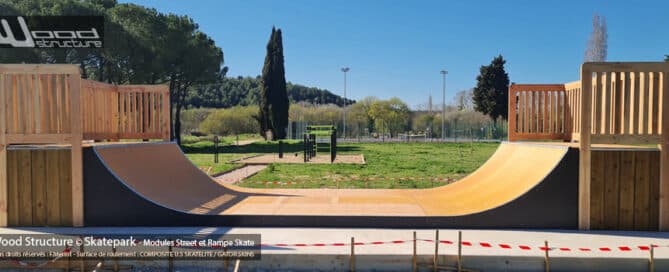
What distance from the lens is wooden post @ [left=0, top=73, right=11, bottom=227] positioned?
19.7 ft

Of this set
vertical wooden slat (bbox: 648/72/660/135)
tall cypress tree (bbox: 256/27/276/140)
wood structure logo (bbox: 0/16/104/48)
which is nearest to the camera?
vertical wooden slat (bbox: 648/72/660/135)

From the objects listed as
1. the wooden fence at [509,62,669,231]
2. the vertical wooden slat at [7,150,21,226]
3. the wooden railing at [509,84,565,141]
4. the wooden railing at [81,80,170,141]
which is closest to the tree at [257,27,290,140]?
the wooden railing at [81,80,170,141]

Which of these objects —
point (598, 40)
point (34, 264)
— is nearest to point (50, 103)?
point (34, 264)

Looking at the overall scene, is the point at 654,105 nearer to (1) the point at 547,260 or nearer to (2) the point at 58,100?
(1) the point at 547,260

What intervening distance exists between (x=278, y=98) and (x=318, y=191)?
105 feet

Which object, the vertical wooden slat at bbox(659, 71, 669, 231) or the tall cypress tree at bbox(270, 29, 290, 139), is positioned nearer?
the vertical wooden slat at bbox(659, 71, 669, 231)

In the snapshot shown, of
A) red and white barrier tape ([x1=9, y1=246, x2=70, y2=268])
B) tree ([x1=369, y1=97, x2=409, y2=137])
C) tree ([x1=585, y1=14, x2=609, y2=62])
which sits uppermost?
tree ([x1=585, y1=14, x2=609, y2=62])

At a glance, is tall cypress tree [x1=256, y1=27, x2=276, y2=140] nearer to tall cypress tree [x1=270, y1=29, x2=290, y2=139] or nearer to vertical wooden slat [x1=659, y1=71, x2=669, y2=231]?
tall cypress tree [x1=270, y1=29, x2=290, y2=139]

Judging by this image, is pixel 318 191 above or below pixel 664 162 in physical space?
below

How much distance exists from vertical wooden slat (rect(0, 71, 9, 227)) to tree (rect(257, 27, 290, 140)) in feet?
110

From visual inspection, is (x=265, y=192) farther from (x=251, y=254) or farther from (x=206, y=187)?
(x=251, y=254)

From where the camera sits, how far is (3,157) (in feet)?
19.8

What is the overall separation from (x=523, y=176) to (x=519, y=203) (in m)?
→ 0.96

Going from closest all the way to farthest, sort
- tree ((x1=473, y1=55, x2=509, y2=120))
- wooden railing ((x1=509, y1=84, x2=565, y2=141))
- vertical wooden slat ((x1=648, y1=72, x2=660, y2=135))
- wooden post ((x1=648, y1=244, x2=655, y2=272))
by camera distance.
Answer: wooden post ((x1=648, y1=244, x2=655, y2=272)) < vertical wooden slat ((x1=648, y1=72, x2=660, y2=135)) < wooden railing ((x1=509, y1=84, x2=565, y2=141)) < tree ((x1=473, y1=55, x2=509, y2=120))
